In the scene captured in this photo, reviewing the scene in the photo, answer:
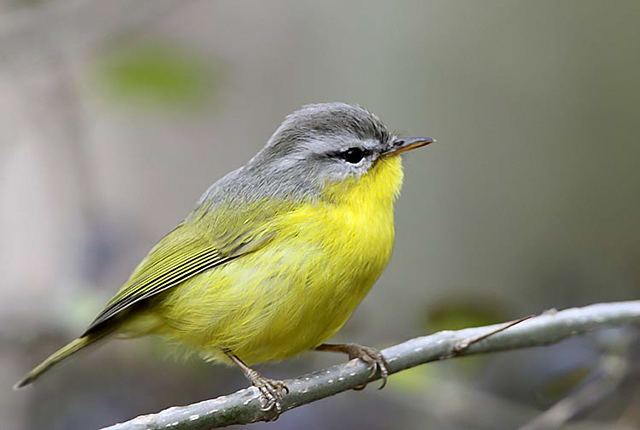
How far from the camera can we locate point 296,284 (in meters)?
3.03

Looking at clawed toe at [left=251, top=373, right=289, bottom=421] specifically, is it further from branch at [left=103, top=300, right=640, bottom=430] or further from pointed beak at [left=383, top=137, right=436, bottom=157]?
pointed beak at [left=383, top=137, right=436, bottom=157]

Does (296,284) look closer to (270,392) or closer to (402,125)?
(270,392)

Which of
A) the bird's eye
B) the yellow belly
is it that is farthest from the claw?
the bird's eye

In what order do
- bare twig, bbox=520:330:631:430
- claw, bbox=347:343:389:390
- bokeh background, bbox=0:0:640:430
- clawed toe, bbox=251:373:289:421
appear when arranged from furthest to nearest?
bokeh background, bbox=0:0:640:430
bare twig, bbox=520:330:631:430
claw, bbox=347:343:389:390
clawed toe, bbox=251:373:289:421

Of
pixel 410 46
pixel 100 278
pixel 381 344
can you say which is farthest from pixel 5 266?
pixel 381 344

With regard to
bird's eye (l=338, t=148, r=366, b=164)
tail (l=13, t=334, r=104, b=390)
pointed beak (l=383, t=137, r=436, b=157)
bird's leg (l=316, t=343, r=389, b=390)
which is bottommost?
bird's leg (l=316, t=343, r=389, b=390)

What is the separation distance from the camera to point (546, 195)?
710 cm

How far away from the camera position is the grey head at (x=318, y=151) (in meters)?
3.36

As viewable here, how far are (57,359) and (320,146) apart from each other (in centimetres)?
122

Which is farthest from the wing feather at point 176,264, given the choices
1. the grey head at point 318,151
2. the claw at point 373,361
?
the claw at point 373,361

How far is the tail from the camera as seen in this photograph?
131 inches

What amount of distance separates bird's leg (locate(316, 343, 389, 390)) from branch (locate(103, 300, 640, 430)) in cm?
4

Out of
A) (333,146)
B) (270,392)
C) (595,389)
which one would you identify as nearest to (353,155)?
(333,146)

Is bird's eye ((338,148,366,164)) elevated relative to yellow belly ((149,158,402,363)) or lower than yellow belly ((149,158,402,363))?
elevated
